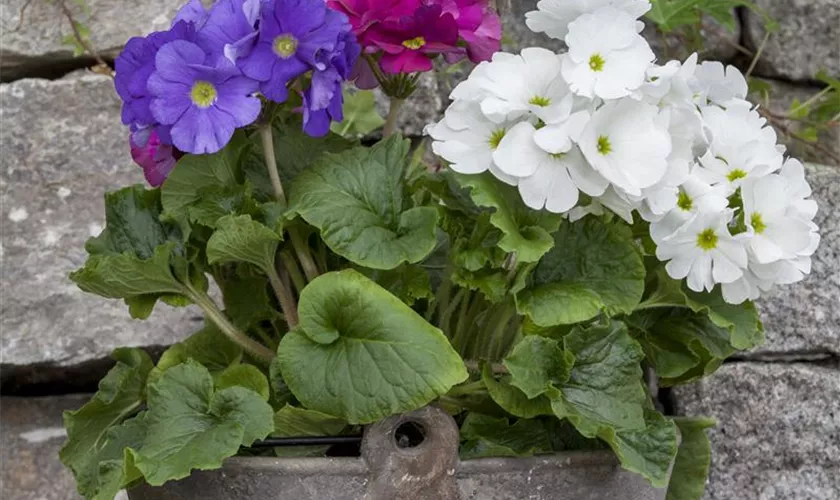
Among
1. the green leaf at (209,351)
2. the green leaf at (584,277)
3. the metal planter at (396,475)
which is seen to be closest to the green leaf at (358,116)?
the green leaf at (209,351)

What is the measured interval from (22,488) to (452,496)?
0.78 m

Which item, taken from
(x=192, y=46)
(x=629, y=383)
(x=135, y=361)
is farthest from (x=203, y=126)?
(x=629, y=383)

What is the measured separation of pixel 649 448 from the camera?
3.20ft

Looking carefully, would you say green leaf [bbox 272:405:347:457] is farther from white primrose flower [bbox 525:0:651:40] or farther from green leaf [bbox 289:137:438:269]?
white primrose flower [bbox 525:0:651:40]

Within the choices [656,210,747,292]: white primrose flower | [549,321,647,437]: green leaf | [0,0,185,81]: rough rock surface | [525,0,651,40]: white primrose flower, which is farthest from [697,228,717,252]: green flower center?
[0,0,185,81]: rough rock surface

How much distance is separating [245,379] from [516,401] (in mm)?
266

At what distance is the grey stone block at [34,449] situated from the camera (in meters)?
1.44

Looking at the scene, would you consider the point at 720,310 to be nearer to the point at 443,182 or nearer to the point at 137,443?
the point at 443,182

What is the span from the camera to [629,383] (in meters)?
0.99

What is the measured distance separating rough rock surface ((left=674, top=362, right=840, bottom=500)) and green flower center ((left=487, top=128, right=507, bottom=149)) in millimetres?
597

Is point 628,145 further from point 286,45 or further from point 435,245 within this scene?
point 286,45

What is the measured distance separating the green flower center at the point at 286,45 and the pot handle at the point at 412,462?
349mm

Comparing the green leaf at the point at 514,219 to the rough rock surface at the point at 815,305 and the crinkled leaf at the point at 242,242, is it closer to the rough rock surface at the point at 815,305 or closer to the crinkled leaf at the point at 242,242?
the crinkled leaf at the point at 242,242

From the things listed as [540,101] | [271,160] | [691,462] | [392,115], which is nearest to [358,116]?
[392,115]
